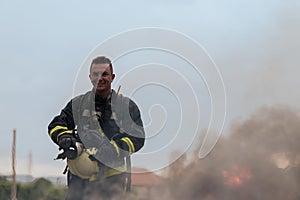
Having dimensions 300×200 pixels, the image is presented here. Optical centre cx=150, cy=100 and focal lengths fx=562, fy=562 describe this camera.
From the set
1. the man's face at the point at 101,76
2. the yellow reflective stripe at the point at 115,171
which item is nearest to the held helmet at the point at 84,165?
the yellow reflective stripe at the point at 115,171

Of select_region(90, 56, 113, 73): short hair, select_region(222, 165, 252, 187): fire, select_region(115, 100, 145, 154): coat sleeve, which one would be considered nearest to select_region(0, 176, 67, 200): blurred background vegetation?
select_region(222, 165, 252, 187): fire

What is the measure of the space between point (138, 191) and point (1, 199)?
648 inches

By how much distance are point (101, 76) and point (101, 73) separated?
0.03m

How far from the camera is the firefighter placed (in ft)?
17.7

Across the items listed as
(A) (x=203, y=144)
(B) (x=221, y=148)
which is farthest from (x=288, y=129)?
(A) (x=203, y=144)

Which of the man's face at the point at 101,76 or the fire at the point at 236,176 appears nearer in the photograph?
the man's face at the point at 101,76

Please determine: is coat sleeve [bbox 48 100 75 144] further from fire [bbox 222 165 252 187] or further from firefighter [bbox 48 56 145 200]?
fire [bbox 222 165 252 187]

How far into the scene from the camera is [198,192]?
7.41 m

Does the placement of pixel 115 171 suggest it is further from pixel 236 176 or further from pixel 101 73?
pixel 236 176

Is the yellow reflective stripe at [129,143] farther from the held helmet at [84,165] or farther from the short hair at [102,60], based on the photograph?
the short hair at [102,60]

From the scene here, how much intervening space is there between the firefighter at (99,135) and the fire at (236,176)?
2630 millimetres

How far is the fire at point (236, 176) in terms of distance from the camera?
794cm

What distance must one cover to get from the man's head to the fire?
3035 millimetres

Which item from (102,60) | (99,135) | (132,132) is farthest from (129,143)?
(102,60)
